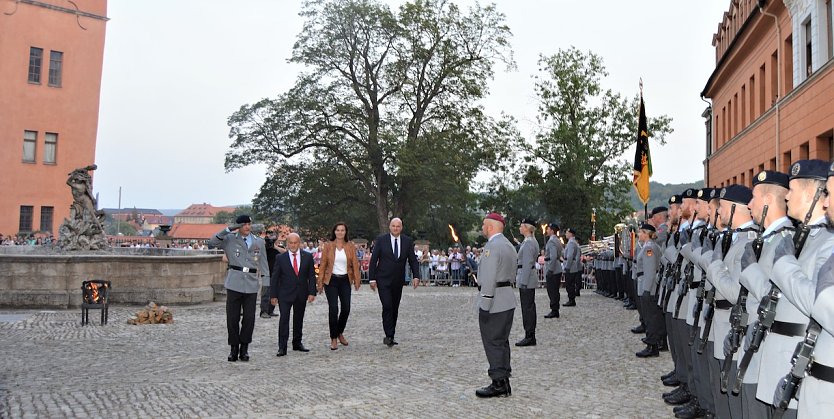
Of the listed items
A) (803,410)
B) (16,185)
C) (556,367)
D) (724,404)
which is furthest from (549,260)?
(16,185)

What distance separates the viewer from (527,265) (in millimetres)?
12211

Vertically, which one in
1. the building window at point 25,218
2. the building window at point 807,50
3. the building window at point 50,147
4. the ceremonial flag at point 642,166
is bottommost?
the building window at point 25,218

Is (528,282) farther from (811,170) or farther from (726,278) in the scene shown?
(811,170)

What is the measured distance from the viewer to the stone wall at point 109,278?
16375 mm

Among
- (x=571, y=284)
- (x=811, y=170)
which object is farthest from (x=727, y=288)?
(x=571, y=284)

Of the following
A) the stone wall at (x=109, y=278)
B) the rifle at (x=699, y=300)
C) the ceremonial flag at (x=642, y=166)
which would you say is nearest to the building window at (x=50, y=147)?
the stone wall at (x=109, y=278)

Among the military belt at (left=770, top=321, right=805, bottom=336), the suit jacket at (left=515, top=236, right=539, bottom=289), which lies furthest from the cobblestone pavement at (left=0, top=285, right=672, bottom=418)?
the military belt at (left=770, top=321, right=805, bottom=336)

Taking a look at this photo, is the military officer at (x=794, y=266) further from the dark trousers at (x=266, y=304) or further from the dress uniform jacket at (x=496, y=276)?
the dark trousers at (x=266, y=304)

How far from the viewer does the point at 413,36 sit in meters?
38.7

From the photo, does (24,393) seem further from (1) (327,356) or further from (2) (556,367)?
(2) (556,367)

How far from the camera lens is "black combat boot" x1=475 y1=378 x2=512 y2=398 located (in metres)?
7.01

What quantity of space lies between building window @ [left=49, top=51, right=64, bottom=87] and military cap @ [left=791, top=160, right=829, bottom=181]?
4369cm

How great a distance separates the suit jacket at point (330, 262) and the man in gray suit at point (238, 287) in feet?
4.03

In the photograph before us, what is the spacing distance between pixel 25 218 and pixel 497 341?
38957mm
